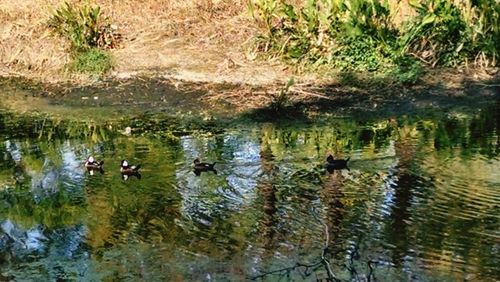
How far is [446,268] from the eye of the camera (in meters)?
6.04

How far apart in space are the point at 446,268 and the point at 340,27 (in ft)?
23.8

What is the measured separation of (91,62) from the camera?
13.6 m

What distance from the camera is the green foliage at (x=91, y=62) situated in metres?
13.5

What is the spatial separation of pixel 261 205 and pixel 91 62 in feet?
22.2

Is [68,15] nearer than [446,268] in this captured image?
No

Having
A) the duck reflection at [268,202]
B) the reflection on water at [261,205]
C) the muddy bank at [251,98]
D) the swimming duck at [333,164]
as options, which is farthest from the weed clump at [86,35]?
the swimming duck at [333,164]

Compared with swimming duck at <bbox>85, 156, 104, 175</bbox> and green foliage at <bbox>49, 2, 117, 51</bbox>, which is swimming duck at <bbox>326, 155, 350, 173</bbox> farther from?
green foliage at <bbox>49, 2, 117, 51</bbox>

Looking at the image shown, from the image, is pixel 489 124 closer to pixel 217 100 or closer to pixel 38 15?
pixel 217 100

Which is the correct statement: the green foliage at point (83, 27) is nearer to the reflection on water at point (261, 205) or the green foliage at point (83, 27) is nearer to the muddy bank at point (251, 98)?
the muddy bank at point (251, 98)

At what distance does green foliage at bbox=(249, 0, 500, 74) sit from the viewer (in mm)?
12625

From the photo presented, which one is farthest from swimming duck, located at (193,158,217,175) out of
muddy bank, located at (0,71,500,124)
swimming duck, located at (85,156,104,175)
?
muddy bank, located at (0,71,500,124)

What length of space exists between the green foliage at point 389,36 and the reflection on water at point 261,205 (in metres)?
2.22

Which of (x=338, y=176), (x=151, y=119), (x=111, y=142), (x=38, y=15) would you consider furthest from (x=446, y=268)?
(x=38, y=15)

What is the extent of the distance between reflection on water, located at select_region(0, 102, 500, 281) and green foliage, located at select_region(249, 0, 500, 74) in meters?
2.22
